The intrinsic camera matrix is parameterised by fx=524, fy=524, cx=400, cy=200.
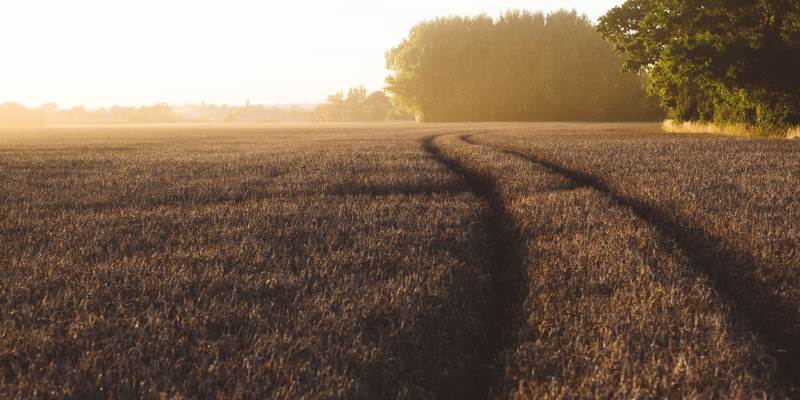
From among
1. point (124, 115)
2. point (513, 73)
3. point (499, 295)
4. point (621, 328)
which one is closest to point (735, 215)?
point (499, 295)

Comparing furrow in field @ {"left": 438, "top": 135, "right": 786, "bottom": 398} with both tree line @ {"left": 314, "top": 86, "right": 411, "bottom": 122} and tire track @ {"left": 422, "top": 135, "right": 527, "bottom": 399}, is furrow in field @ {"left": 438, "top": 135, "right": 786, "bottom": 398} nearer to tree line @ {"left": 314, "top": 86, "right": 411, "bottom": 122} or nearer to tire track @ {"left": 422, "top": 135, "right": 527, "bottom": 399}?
tire track @ {"left": 422, "top": 135, "right": 527, "bottom": 399}

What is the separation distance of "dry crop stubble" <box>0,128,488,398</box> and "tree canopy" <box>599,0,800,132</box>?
15126 mm

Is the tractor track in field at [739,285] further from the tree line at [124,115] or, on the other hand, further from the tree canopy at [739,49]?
the tree line at [124,115]

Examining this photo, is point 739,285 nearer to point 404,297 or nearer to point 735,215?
point 735,215

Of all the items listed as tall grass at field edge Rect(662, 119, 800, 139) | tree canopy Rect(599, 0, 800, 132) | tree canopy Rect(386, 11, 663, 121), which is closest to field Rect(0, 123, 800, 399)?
tree canopy Rect(599, 0, 800, 132)

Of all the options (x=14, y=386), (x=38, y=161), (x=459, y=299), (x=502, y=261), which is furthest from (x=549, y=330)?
(x=38, y=161)

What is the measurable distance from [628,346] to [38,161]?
14419mm

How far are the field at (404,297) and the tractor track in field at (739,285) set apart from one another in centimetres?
2

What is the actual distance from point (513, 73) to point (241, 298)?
235 ft

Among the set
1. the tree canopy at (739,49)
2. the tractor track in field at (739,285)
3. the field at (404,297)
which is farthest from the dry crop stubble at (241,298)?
the tree canopy at (739,49)

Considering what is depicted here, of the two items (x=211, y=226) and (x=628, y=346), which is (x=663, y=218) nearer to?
(x=628, y=346)

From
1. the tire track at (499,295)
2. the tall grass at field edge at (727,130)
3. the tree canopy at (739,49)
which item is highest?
the tree canopy at (739,49)

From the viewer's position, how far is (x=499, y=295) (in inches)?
149

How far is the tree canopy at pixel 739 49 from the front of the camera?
16844 mm
